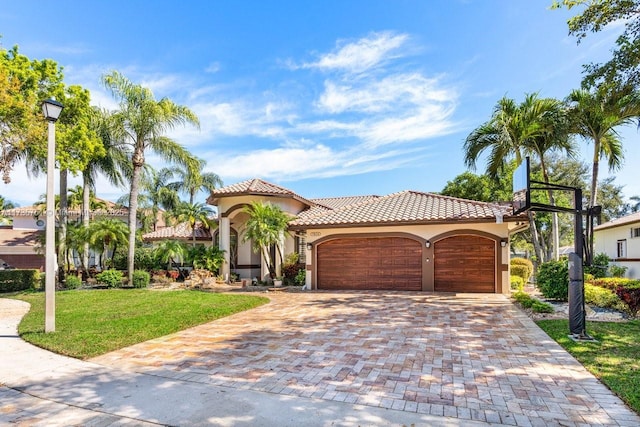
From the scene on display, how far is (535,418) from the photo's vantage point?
12.3 ft

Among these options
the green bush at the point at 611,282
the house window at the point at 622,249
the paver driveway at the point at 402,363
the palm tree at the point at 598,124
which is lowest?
the paver driveway at the point at 402,363

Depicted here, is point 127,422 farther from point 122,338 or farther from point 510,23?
point 510,23

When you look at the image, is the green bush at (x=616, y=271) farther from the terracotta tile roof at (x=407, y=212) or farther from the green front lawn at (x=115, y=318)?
the green front lawn at (x=115, y=318)

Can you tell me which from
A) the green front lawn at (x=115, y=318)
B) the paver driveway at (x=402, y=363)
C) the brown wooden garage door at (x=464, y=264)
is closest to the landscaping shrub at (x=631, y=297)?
the paver driveway at (x=402, y=363)

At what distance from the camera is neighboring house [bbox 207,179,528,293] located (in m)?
14.4

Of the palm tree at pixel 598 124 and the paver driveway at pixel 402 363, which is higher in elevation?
the palm tree at pixel 598 124

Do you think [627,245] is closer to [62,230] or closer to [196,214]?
[196,214]

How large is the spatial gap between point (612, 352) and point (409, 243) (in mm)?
9595

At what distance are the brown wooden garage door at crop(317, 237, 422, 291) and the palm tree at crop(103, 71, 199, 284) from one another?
945 centimetres

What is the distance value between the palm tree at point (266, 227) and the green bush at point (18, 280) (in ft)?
→ 37.7

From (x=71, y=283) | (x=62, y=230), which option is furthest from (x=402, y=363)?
(x=62, y=230)

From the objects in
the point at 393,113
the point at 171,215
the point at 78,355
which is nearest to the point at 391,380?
the point at 78,355

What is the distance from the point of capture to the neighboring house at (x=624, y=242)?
66.7 feet

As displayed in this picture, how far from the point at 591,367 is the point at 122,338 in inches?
321
